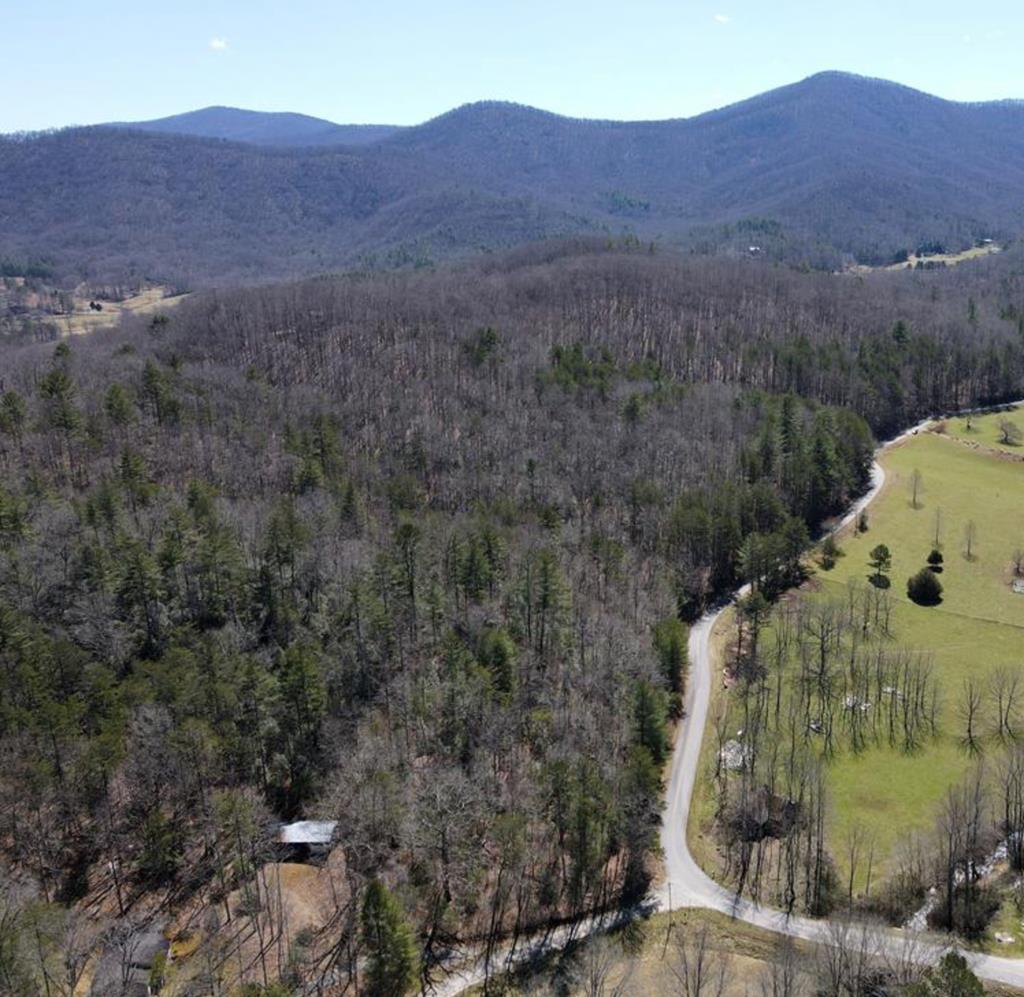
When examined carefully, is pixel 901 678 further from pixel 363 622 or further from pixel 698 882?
pixel 363 622

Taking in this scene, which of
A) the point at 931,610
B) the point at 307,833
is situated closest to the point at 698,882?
the point at 307,833

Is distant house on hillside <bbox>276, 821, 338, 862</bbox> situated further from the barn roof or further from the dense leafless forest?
the dense leafless forest

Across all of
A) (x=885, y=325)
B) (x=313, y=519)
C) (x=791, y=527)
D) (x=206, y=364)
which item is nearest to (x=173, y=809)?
(x=313, y=519)

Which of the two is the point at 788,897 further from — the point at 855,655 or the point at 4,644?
the point at 4,644

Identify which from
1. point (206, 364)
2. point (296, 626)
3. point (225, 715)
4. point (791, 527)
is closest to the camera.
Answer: point (225, 715)

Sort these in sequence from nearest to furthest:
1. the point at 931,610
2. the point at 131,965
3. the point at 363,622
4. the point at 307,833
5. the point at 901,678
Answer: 1. the point at 131,965
2. the point at 307,833
3. the point at 363,622
4. the point at 901,678
5. the point at 931,610
